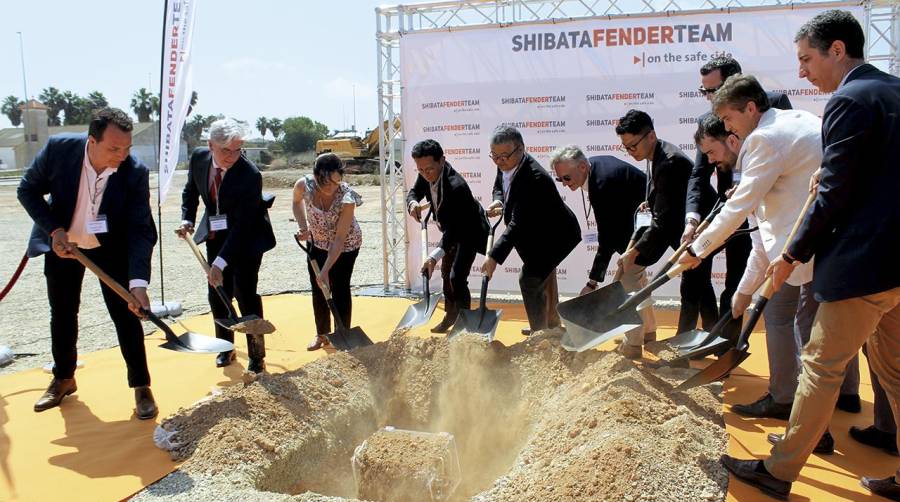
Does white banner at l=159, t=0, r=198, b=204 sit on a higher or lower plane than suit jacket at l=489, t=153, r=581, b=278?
higher

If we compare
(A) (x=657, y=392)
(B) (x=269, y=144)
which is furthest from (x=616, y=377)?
(B) (x=269, y=144)

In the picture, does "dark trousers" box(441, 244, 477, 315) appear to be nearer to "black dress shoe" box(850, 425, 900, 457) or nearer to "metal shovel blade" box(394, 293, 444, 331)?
"metal shovel blade" box(394, 293, 444, 331)

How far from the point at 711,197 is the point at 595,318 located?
3.39ft

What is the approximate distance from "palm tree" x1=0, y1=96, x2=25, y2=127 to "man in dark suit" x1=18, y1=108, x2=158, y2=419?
80050 millimetres

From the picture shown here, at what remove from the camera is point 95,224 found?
3523 millimetres

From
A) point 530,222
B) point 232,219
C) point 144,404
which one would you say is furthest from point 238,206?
point 530,222

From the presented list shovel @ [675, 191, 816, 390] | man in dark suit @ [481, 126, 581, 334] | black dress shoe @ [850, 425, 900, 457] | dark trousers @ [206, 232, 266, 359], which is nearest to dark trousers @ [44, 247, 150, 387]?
dark trousers @ [206, 232, 266, 359]

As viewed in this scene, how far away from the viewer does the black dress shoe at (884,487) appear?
8.14 ft

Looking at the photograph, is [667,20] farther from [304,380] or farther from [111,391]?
[111,391]

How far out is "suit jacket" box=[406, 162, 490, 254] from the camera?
15.8 ft

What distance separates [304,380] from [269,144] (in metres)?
58.4

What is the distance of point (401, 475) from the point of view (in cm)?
301

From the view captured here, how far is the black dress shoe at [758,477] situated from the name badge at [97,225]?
3.31m

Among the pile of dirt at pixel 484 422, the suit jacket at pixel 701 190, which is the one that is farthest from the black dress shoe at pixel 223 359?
the suit jacket at pixel 701 190
